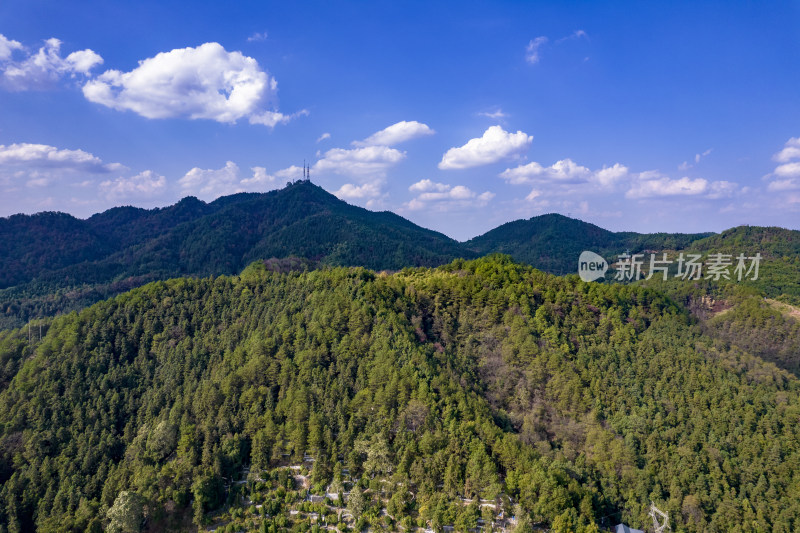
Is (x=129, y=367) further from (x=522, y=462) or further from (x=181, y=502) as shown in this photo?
(x=522, y=462)

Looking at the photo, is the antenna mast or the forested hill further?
the forested hill

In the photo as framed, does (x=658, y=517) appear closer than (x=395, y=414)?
Yes

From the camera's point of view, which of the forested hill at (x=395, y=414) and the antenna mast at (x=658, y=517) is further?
the forested hill at (x=395, y=414)

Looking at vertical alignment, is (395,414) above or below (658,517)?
above
